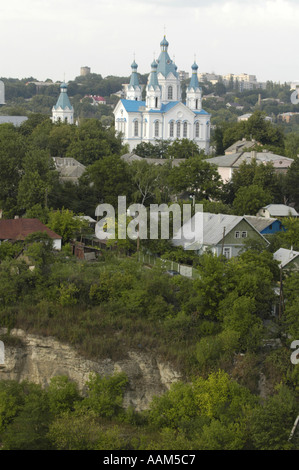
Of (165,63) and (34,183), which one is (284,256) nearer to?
(34,183)

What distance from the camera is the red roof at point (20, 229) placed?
26609 mm

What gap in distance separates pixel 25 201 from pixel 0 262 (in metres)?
5.86

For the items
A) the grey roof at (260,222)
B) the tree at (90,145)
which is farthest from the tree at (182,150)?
the grey roof at (260,222)

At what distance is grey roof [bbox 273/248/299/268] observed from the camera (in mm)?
24203

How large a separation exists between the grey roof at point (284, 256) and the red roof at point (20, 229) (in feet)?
25.4

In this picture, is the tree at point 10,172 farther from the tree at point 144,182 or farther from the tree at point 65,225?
the tree at point 144,182

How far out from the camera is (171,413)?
1856cm

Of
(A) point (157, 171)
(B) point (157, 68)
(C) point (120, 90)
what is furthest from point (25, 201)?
(C) point (120, 90)

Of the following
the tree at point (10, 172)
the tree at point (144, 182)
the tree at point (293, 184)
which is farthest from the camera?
the tree at point (293, 184)

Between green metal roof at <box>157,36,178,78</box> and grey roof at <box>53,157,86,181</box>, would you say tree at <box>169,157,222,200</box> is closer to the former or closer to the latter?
grey roof at <box>53,157,86,181</box>

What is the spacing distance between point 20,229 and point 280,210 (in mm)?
11310

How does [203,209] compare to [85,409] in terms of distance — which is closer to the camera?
[85,409]

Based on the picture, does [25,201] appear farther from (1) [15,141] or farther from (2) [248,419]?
(2) [248,419]
